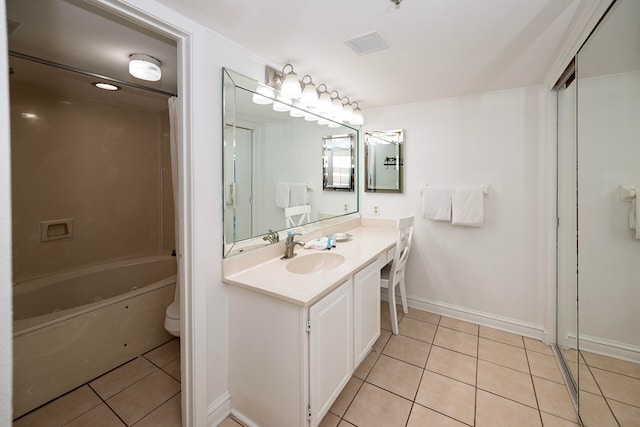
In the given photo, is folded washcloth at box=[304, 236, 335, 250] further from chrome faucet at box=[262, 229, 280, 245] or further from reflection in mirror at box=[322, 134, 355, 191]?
reflection in mirror at box=[322, 134, 355, 191]

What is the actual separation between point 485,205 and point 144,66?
2.87 m

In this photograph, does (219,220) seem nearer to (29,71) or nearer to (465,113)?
(29,71)

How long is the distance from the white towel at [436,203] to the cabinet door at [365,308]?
0.90m

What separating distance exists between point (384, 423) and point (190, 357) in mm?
1110

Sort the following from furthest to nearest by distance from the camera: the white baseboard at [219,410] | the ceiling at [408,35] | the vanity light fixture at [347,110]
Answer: the vanity light fixture at [347,110]
the white baseboard at [219,410]
the ceiling at [408,35]

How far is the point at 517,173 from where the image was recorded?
2307 millimetres

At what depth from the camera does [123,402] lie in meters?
1.66

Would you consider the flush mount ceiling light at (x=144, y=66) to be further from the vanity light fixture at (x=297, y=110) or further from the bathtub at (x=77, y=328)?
the bathtub at (x=77, y=328)

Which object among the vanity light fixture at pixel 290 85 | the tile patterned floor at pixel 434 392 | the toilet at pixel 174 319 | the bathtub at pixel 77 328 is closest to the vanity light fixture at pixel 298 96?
the vanity light fixture at pixel 290 85

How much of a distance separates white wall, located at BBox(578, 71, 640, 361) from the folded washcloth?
5.01ft

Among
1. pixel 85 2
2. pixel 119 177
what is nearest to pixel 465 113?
pixel 85 2

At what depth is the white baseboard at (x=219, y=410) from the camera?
146cm

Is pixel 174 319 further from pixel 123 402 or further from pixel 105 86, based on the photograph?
pixel 105 86

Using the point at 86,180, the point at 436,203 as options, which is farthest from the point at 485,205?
the point at 86,180
